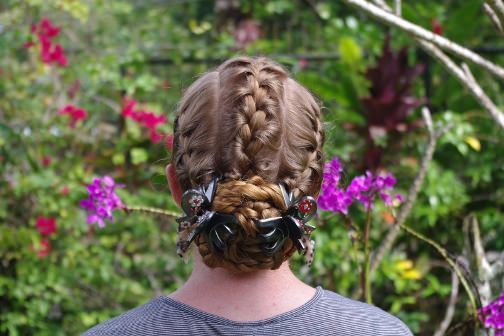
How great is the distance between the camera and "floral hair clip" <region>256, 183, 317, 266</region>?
1477 millimetres

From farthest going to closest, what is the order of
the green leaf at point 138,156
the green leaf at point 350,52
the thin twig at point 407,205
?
the green leaf at point 350,52 < the green leaf at point 138,156 < the thin twig at point 407,205

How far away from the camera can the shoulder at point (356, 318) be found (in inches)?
60.7

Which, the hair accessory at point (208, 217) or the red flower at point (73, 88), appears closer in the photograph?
the hair accessory at point (208, 217)

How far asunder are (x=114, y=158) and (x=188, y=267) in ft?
2.52

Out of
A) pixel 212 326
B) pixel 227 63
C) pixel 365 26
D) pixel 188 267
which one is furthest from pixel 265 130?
pixel 365 26

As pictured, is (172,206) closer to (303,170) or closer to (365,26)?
(365,26)

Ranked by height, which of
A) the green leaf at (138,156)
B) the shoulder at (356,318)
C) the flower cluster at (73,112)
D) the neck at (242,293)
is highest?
the neck at (242,293)

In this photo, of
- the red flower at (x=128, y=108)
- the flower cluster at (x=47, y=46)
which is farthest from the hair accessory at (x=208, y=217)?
the flower cluster at (x=47, y=46)

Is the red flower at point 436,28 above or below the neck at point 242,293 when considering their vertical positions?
below

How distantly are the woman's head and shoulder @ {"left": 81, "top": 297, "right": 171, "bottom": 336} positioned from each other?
0.14 metres

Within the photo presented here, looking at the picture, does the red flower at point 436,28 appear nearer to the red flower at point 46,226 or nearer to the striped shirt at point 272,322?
the red flower at point 46,226

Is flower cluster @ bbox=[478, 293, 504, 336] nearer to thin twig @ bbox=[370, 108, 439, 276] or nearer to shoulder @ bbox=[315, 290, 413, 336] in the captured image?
thin twig @ bbox=[370, 108, 439, 276]

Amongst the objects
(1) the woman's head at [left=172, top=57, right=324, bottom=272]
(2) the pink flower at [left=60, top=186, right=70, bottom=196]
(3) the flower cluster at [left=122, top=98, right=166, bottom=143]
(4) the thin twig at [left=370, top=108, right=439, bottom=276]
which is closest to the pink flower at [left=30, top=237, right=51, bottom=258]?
(2) the pink flower at [left=60, top=186, right=70, bottom=196]

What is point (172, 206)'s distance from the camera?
433 cm
